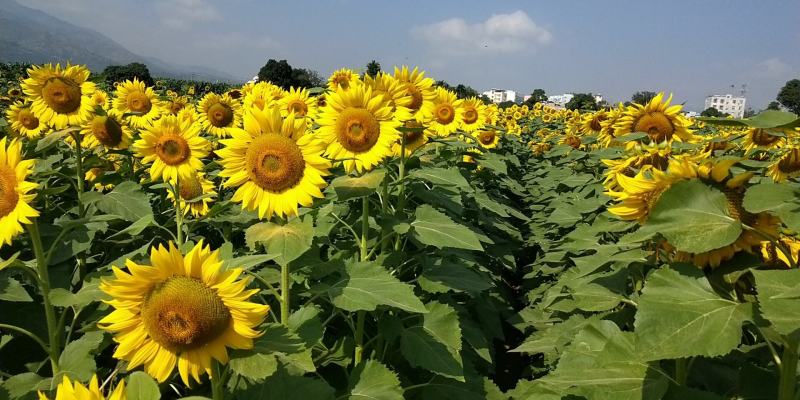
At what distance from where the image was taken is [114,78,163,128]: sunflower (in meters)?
6.15

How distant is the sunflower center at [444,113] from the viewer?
15.4ft

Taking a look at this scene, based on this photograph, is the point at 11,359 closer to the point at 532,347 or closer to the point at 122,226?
the point at 122,226

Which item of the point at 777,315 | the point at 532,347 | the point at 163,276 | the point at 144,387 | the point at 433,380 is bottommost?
the point at 433,380

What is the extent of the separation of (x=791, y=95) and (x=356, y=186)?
76.9 m

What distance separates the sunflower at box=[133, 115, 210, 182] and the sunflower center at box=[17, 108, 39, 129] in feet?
7.09

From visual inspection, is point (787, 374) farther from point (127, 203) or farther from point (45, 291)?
point (127, 203)

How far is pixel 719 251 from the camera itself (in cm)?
165

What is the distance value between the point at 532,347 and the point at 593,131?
5579 mm

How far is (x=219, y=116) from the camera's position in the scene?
6266 mm

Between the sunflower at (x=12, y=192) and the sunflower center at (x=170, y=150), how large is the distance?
1.77 metres

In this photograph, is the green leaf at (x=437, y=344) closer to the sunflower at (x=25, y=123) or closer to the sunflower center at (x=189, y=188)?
the sunflower center at (x=189, y=188)

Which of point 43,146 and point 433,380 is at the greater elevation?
point 43,146

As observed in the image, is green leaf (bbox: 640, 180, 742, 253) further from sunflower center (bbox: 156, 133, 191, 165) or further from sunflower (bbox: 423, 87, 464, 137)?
sunflower center (bbox: 156, 133, 191, 165)

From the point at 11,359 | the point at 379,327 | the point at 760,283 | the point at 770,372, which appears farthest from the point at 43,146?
the point at 770,372
